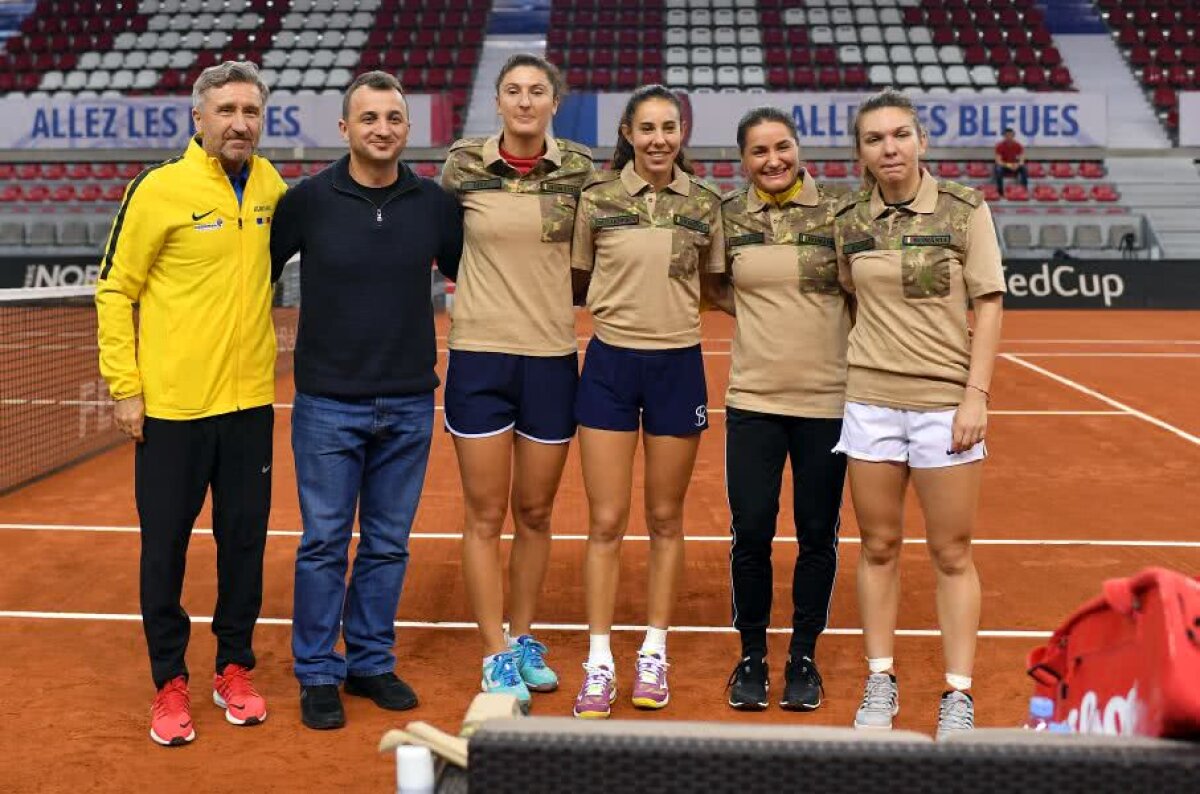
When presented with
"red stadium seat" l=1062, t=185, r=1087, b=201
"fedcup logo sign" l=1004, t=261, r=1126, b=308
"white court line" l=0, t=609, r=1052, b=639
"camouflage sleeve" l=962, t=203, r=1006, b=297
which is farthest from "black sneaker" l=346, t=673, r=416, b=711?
"red stadium seat" l=1062, t=185, r=1087, b=201

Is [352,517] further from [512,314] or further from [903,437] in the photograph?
[903,437]

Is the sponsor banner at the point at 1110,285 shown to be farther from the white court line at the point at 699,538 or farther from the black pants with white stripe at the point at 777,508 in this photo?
the black pants with white stripe at the point at 777,508

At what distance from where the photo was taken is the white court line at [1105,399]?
10.2 m

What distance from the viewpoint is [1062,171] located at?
27.8 meters

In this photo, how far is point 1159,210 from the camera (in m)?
27.3

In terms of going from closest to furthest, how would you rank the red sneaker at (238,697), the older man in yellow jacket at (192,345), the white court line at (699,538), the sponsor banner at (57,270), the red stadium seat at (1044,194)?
1. the older man in yellow jacket at (192,345)
2. the red sneaker at (238,697)
3. the white court line at (699,538)
4. the sponsor banner at (57,270)
5. the red stadium seat at (1044,194)

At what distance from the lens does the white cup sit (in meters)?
2.14

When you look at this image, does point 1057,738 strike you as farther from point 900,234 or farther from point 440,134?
point 440,134

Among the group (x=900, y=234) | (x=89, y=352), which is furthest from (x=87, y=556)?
(x=89, y=352)

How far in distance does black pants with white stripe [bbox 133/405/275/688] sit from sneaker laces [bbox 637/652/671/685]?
4.23ft

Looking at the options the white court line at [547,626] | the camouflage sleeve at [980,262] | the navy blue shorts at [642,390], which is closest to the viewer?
the camouflage sleeve at [980,262]

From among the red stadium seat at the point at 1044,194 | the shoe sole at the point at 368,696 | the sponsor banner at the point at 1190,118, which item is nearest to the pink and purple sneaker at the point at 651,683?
the shoe sole at the point at 368,696

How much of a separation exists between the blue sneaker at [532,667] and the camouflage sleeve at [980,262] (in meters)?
1.92

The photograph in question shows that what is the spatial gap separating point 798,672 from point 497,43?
2991 cm
